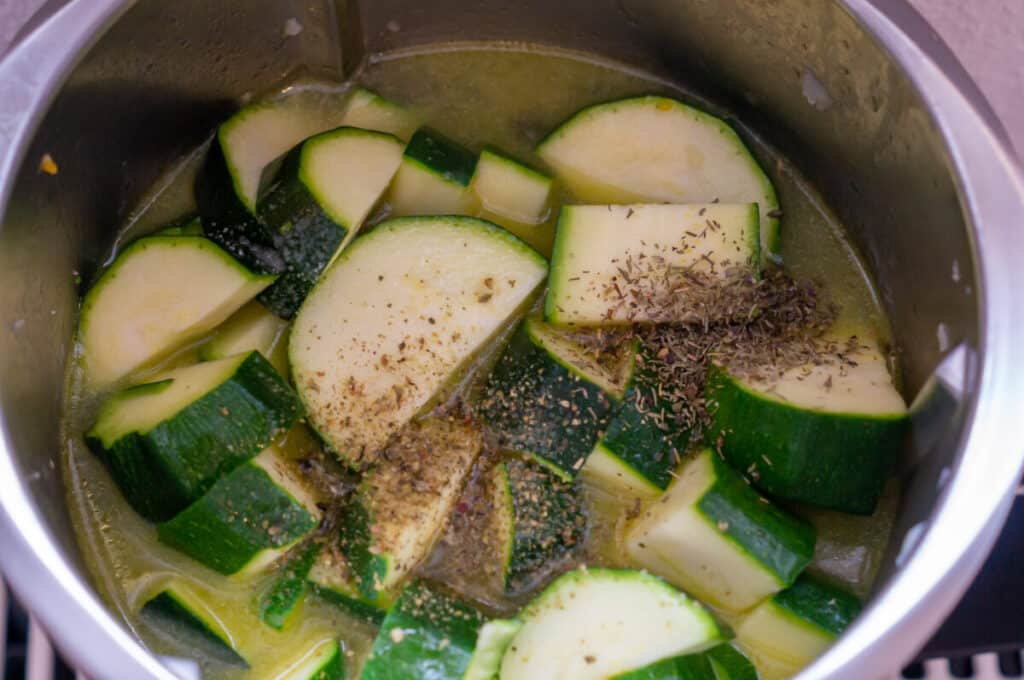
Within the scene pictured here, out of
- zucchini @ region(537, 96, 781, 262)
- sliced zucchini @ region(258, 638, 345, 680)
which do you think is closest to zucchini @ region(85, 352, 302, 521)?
sliced zucchini @ region(258, 638, 345, 680)

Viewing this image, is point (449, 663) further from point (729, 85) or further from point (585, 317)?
point (729, 85)

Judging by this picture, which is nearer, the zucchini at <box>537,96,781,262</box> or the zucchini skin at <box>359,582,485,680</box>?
the zucchini skin at <box>359,582,485,680</box>

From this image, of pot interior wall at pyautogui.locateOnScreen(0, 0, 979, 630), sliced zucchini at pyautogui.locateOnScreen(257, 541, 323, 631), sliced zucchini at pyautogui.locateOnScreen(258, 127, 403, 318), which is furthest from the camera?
sliced zucchini at pyautogui.locateOnScreen(258, 127, 403, 318)

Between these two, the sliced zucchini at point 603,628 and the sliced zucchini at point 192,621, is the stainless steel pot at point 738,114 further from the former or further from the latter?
the sliced zucchini at point 603,628

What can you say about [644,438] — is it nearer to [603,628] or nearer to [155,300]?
[603,628]

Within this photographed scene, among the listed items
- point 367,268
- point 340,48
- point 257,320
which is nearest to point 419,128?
point 340,48

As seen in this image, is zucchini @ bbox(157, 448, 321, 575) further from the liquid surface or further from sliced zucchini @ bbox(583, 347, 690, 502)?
sliced zucchini @ bbox(583, 347, 690, 502)

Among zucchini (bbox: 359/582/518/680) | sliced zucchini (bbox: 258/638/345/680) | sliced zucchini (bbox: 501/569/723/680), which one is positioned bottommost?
sliced zucchini (bbox: 258/638/345/680)
